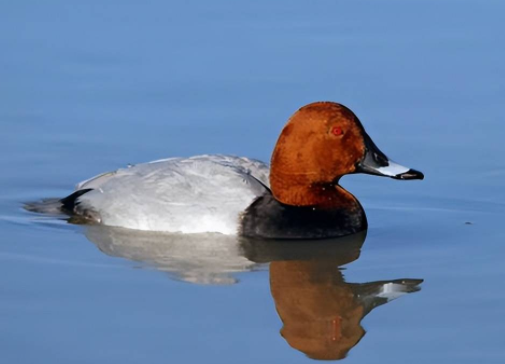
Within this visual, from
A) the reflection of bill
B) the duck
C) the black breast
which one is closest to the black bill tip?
the duck

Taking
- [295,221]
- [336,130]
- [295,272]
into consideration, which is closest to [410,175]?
[336,130]

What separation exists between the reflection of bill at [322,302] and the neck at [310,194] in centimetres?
56

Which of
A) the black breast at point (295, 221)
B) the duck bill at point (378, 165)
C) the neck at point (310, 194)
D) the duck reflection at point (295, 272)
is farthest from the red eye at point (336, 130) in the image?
the duck reflection at point (295, 272)

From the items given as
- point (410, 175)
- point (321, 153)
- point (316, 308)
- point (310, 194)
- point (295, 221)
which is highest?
point (321, 153)

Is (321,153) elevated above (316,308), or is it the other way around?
(321,153)

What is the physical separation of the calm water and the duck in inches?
5.7

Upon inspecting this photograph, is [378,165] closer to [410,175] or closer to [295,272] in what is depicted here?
[410,175]

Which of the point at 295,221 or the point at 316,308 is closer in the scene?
the point at 316,308

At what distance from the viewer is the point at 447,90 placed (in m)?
8.89

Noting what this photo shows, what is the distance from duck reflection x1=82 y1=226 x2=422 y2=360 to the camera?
547 centimetres

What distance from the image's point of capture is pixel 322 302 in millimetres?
5926

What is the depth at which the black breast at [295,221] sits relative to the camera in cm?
686

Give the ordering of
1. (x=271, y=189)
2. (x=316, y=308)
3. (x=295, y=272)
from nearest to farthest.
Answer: (x=316, y=308) < (x=295, y=272) < (x=271, y=189)

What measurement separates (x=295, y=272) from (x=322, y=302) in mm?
486
